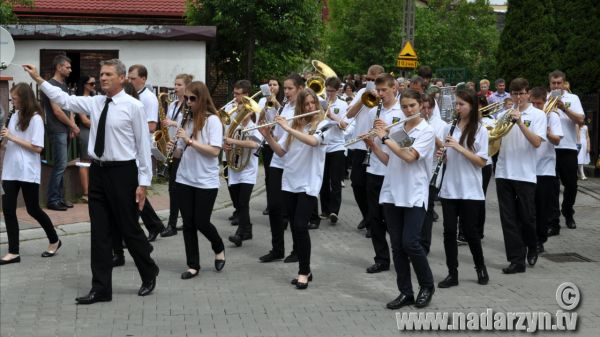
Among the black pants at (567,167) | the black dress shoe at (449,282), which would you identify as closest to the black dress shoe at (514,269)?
the black dress shoe at (449,282)

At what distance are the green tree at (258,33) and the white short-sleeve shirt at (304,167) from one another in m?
13.7

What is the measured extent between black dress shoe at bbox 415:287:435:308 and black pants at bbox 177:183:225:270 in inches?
87.2

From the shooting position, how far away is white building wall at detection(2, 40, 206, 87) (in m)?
18.7

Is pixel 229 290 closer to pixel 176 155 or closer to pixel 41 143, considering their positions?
pixel 176 155

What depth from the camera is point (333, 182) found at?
12.0 metres

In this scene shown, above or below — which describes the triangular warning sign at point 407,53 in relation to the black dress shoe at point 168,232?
above

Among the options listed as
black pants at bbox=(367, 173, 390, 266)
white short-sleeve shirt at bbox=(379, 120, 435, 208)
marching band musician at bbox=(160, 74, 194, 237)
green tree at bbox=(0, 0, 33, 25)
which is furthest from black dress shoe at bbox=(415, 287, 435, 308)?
green tree at bbox=(0, 0, 33, 25)

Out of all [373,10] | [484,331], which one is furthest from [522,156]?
[373,10]

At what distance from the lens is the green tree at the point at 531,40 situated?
936 inches

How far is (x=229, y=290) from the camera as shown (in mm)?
8156

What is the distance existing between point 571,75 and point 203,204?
15.2 metres

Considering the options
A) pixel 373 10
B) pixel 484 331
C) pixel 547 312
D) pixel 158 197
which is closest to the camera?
pixel 484 331

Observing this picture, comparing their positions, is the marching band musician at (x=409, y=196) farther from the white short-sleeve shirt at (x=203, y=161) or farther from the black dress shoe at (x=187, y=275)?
the black dress shoe at (x=187, y=275)

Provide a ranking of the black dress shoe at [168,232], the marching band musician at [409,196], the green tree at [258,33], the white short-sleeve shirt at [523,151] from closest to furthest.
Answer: the marching band musician at [409,196] → the white short-sleeve shirt at [523,151] → the black dress shoe at [168,232] → the green tree at [258,33]
